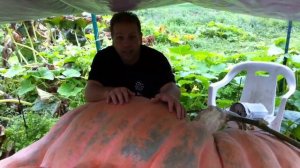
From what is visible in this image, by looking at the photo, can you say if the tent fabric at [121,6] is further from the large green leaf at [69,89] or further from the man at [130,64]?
the large green leaf at [69,89]

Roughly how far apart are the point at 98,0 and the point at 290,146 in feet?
3.16

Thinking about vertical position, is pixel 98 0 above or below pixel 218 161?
above

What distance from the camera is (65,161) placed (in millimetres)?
718

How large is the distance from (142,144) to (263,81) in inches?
87.7

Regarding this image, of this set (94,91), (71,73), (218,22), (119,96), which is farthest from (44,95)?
(218,22)

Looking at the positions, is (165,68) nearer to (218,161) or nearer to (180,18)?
(218,161)

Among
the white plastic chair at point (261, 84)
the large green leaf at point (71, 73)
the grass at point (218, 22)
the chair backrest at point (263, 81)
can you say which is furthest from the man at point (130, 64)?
the grass at point (218, 22)

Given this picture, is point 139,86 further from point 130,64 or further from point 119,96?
point 119,96

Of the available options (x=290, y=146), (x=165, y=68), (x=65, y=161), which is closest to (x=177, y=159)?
(x=65, y=161)

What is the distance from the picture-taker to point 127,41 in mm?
1570

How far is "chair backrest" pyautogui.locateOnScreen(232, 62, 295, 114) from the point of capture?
268 cm

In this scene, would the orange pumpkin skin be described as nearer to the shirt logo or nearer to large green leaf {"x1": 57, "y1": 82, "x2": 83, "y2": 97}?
the shirt logo

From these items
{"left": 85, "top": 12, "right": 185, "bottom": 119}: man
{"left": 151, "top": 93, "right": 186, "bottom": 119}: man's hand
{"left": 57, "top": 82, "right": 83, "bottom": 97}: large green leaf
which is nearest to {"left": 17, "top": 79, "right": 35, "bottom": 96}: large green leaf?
{"left": 57, "top": 82, "right": 83, "bottom": 97}: large green leaf

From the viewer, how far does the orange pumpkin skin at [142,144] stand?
2.26 ft
